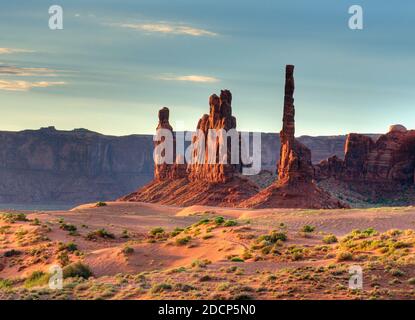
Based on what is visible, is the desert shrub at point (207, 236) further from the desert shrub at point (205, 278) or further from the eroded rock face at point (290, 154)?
the eroded rock face at point (290, 154)

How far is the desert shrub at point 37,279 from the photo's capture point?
3306cm

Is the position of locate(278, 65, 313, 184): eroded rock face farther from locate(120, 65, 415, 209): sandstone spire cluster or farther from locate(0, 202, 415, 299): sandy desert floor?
locate(0, 202, 415, 299): sandy desert floor

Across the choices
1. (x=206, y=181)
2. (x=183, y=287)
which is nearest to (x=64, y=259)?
(x=183, y=287)

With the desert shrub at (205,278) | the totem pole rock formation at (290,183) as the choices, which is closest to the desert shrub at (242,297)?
the desert shrub at (205,278)

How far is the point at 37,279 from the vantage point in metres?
34.8

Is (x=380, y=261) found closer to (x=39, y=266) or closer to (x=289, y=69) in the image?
(x=39, y=266)

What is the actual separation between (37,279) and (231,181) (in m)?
Result: 75.8

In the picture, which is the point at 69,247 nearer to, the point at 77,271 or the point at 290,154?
the point at 77,271

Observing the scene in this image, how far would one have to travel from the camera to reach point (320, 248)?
33.3 meters

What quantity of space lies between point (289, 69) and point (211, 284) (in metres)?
69.4

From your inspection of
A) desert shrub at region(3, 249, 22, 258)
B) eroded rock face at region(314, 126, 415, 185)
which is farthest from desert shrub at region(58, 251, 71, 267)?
eroded rock face at region(314, 126, 415, 185)

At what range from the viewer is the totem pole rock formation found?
85000 mm

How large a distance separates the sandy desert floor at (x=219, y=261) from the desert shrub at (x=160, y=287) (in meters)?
0.04
